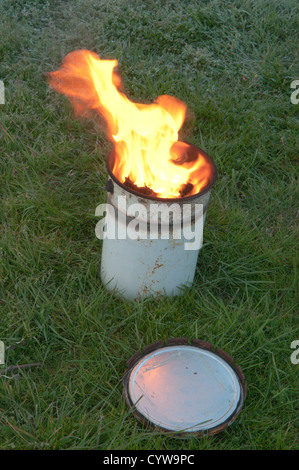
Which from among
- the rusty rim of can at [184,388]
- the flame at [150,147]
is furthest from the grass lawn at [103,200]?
the flame at [150,147]

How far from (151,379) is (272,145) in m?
2.42

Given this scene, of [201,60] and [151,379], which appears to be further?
[201,60]

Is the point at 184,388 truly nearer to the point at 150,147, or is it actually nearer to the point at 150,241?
the point at 150,241

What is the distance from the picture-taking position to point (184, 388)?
8.92 ft

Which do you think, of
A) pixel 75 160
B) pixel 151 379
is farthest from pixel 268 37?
pixel 151 379

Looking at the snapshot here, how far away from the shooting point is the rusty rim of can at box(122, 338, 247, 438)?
2576 millimetres

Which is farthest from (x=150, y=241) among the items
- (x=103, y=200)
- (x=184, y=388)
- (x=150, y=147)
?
(x=103, y=200)

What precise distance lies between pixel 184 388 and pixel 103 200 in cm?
155

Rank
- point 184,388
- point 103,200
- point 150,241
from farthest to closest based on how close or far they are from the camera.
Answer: point 103,200 → point 150,241 → point 184,388

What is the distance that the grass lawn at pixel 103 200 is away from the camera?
106 inches

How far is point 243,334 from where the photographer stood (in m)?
3.00

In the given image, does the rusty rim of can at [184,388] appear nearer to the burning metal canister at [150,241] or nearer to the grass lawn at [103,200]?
the grass lawn at [103,200]

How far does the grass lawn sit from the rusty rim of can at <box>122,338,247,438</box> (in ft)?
0.21
